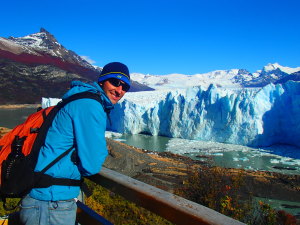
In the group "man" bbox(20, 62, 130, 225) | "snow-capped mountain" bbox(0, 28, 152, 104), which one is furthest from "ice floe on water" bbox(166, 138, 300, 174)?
"snow-capped mountain" bbox(0, 28, 152, 104)

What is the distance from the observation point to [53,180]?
134cm

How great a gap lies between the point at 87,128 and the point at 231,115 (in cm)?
2098

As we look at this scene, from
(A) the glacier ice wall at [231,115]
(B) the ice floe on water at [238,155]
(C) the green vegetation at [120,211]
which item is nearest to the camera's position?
(C) the green vegetation at [120,211]

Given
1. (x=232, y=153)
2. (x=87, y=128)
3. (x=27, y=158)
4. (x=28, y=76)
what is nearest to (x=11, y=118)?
(x=232, y=153)

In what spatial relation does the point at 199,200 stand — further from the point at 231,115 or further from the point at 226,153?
the point at 231,115

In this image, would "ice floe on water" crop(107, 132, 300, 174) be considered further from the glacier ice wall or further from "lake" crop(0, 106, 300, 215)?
the glacier ice wall

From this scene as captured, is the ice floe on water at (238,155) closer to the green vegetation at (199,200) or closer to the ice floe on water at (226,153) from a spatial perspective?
the ice floe on water at (226,153)

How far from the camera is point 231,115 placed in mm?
21344

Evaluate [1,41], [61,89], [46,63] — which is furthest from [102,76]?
[1,41]

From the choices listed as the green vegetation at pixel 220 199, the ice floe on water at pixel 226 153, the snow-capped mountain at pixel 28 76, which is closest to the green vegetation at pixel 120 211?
the green vegetation at pixel 220 199

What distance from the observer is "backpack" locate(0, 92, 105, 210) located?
1.26m

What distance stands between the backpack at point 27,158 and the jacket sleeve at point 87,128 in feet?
0.15

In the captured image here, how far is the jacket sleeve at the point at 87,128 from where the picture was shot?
129cm

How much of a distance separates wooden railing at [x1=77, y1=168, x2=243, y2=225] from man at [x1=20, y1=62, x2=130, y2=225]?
0.71 feet
